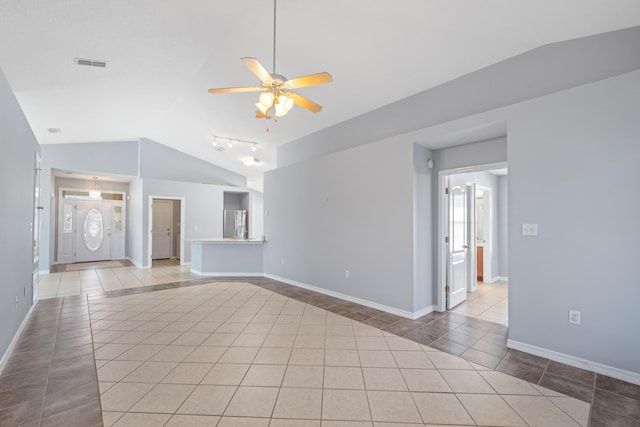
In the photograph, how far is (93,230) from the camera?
9.40 m

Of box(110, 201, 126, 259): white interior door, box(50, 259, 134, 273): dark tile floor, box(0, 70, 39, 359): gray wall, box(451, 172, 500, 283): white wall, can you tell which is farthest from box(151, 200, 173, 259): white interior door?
box(451, 172, 500, 283): white wall

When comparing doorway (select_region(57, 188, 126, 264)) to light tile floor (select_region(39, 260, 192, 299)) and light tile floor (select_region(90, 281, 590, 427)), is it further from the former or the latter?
light tile floor (select_region(90, 281, 590, 427))

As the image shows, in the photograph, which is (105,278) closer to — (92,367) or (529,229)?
(92,367)

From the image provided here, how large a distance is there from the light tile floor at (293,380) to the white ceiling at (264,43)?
123 inches

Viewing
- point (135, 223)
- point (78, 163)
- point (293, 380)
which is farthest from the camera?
point (135, 223)

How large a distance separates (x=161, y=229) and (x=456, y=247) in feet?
30.9

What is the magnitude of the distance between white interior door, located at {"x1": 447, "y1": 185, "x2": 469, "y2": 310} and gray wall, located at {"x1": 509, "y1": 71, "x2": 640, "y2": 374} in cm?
126

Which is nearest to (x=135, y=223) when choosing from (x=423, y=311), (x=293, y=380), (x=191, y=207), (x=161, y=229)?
(x=161, y=229)

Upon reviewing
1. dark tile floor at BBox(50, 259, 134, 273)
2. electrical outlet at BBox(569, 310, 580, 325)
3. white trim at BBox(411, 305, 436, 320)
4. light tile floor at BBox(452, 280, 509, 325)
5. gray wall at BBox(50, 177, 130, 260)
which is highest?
gray wall at BBox(50, 177, 130, 260)

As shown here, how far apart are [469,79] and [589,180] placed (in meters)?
1.68

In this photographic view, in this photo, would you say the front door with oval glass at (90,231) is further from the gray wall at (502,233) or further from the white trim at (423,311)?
the gray wall at (502,233)

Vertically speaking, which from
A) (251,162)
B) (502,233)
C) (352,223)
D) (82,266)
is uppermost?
(251,162)

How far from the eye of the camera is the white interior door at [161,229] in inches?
391

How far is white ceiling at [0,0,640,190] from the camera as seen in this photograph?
260 centimetres
